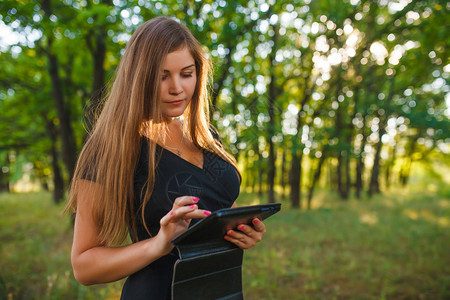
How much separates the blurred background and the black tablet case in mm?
1285

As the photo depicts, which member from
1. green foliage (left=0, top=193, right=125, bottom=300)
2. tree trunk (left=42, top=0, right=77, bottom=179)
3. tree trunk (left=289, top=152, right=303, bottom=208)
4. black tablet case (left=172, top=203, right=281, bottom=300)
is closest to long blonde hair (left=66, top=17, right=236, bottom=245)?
black tablet case (left=172, top=203, right=281, bottom=300)

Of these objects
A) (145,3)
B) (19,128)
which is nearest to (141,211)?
(145,3)

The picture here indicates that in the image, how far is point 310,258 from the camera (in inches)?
275

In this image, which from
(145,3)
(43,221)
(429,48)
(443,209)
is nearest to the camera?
(145,3)

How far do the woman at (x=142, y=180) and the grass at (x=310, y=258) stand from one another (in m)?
3.23

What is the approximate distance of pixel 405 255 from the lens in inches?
287

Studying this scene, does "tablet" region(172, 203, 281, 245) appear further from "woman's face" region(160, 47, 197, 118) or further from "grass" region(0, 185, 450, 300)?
"grass" region(0, 185, 450, 300)

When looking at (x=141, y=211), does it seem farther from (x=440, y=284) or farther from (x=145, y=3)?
(x=440, y=284)

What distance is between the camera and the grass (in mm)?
5172

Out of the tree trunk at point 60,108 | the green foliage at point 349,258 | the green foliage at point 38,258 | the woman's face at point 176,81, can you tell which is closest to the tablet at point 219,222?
the woman's face at point 176,81

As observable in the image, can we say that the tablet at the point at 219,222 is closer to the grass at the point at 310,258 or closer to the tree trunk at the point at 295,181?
the grass at the point at 310,258

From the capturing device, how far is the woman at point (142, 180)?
1182 mm

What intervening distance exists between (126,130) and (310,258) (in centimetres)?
667

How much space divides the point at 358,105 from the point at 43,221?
11.0 meters
